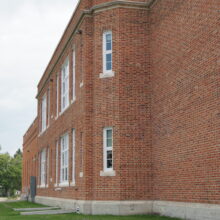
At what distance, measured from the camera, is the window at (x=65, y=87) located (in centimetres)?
2628

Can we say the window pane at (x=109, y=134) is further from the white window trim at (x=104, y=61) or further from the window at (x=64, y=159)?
the window at (x=64, y=159)

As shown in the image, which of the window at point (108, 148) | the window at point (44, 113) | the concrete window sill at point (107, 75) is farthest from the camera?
the window at point (44, 113)

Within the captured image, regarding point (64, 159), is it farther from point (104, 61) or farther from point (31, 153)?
point (31, 153)

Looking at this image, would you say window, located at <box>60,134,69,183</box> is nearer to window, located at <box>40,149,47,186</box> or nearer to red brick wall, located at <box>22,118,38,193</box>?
window, located at <box>40,149,47,186</box>

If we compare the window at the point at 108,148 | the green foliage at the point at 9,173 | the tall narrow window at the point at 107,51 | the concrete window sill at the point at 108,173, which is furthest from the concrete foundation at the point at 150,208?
the green foliage at the point at 9,173

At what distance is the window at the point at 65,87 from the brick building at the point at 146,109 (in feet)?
9.09

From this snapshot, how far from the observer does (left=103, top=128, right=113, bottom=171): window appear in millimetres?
19219

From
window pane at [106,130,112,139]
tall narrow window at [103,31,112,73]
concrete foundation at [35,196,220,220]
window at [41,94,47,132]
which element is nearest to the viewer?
concrete foundation at [35,196,220,220]

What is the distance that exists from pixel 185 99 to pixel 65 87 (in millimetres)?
11959

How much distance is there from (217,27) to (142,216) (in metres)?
7.70

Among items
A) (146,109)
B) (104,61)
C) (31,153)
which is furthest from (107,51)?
(31,153)

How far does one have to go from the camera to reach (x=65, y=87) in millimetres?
27031

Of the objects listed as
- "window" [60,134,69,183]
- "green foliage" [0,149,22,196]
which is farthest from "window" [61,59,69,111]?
"green foliage" [0,149,22,196]

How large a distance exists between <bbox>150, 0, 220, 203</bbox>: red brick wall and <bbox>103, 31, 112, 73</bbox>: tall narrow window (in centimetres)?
182
